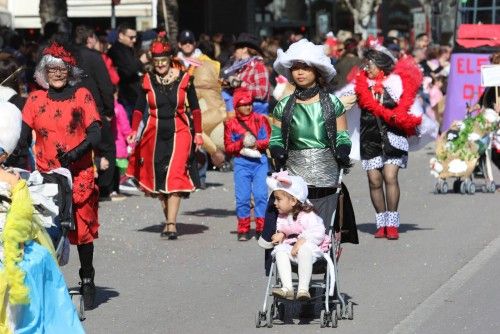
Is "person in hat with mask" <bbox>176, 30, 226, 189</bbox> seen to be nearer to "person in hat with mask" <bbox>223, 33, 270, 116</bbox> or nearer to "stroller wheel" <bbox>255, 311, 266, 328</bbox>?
"person in hat with mask" <bbox>223, 33, 270, 116</bbox>

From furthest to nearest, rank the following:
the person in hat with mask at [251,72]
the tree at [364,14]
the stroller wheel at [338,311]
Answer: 1. the tree at [364,14]
2. the person in hat with mask at [251,72]
3. the stroller wheel at [338,311]

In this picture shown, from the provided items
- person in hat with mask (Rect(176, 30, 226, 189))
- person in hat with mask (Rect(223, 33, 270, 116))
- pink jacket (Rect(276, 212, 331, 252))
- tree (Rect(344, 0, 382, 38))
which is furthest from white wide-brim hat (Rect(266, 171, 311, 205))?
tree (Rect(344, 0, 382, 38))

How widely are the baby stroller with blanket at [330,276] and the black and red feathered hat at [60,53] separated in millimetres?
1830

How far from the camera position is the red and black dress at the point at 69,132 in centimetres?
1013

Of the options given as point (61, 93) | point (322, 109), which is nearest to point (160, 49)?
point (61, 93)

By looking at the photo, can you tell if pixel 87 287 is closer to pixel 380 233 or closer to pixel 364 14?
pixel 380 233

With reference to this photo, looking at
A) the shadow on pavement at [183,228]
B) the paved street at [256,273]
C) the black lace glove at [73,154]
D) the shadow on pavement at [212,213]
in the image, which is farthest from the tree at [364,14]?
the black lace glove at [73,154]

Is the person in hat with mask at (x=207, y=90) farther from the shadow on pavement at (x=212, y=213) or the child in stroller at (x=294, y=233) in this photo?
the child in stroller at (x=294, y=233)

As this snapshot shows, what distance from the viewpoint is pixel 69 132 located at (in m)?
10.1

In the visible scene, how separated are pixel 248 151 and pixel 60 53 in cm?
438

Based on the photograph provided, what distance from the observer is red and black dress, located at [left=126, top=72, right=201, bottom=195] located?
14.2 metres

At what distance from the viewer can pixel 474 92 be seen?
2558 centimetres

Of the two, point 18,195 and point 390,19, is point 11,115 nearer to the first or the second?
point 18,195

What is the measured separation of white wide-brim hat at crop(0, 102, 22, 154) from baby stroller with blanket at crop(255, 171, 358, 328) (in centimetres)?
199
